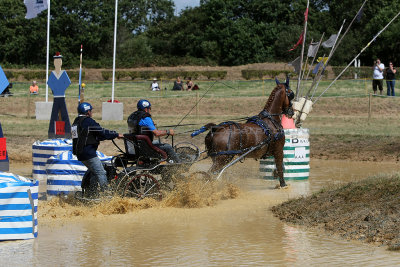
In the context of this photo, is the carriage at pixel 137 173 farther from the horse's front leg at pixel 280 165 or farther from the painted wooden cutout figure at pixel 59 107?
the painted wooden cutout figure at pixel 59 107

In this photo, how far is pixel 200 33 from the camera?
7400cm

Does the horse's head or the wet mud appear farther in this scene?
the horse's head

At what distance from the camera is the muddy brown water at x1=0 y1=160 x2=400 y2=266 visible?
8.59 meters

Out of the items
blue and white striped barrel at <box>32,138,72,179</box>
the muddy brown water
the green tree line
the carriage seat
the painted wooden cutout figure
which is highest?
the green tree line

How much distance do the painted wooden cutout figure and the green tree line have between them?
4876 cm

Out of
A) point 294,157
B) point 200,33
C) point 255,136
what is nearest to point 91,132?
point 255,136

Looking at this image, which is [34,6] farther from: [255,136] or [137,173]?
[137,173]

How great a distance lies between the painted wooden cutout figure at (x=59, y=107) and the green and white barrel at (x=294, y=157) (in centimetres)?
452

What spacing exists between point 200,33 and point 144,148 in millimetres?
62684

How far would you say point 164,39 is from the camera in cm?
8106

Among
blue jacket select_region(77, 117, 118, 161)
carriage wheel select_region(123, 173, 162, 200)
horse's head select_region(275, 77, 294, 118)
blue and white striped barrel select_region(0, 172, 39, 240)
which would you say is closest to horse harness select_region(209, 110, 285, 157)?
horse's head select_region(275, 77, 294, 118)

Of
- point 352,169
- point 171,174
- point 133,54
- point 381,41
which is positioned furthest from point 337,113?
point 133,54

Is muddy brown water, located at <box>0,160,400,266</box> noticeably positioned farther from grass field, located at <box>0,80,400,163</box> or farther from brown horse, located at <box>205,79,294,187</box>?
grass field, located at <box>0,80,400,163</box>

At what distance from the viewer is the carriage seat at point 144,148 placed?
12211 mm
